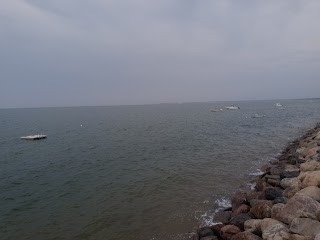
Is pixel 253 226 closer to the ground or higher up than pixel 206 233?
higher up

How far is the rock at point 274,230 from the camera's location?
881 cm

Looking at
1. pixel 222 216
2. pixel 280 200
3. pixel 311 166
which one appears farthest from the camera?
pixel 311 166

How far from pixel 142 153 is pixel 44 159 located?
10666 mm

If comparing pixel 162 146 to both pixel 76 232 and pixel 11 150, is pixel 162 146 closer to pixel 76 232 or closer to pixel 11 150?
pixel 11 150

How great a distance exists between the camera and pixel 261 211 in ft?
37.3

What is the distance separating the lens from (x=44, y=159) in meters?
30.1

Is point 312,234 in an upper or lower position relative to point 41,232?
upper

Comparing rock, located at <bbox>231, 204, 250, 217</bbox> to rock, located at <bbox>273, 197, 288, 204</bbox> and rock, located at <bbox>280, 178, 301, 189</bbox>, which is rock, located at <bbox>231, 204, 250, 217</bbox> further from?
rock, located at <bbox>280, 178, 301, 189</bbox>

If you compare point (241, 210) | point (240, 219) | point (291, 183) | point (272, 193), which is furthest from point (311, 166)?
point (240, 219)

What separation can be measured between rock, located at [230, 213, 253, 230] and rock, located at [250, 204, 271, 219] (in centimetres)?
24

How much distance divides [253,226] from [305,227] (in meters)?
1.93

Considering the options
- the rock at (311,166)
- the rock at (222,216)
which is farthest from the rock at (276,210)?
the rock at (311,166)

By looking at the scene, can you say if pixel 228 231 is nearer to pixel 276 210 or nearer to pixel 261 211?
pixel 261 211

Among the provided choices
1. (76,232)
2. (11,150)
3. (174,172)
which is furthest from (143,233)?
(11,150)
